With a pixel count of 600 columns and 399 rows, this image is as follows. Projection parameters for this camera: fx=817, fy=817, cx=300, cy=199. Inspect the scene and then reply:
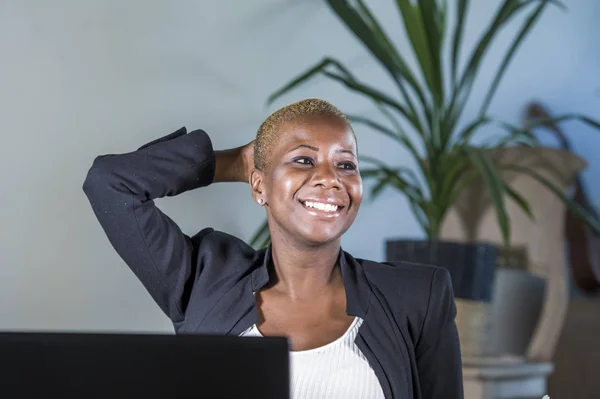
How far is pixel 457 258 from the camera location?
89.4 inches

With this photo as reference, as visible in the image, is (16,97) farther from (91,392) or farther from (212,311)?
(91,392)

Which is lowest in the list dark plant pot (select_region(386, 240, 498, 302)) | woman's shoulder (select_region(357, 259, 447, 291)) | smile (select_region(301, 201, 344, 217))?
dark plant pot (select_region(386, 240, 498, 302))

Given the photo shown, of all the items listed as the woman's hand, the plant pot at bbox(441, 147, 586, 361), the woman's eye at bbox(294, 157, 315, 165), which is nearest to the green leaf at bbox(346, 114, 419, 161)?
the plant pot at bbox(441, 147, 586, 361)

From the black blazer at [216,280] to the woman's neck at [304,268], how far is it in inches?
1.1

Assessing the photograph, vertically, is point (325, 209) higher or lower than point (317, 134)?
lower

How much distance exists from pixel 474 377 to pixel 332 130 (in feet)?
4.19

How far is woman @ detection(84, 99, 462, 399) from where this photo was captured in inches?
48.0

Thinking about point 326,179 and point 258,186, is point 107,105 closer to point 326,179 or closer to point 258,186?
point 258,186

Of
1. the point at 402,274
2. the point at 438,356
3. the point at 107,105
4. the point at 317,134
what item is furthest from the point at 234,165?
the point at 107,105

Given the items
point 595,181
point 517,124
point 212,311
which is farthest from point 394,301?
point 595,181

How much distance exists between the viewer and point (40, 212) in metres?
1.93

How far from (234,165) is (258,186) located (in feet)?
0.26

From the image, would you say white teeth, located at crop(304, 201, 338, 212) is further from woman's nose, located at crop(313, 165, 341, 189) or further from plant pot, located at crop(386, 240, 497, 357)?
plant pot, located at crop(386, 240, 497, 357)

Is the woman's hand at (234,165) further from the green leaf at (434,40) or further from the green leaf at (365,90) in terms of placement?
the green leaf at (434,40)
